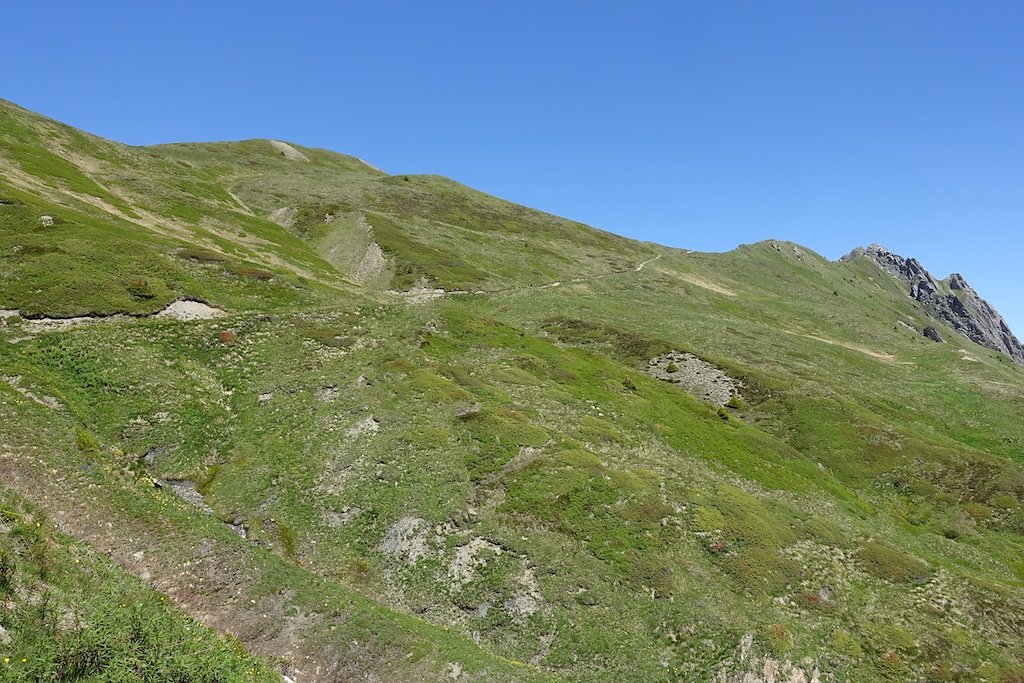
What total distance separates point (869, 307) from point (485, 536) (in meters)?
186

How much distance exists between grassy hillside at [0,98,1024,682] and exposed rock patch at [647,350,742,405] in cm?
44

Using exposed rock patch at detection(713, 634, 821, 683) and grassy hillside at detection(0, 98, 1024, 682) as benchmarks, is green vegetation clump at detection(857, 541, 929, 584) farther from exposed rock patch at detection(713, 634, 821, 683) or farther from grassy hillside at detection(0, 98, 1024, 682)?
exposed rock patch at detection(713, 634, 821, 683)

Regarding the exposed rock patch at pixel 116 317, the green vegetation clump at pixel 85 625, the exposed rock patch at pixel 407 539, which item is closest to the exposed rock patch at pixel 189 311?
the exposed rock patch at pixel 116 317

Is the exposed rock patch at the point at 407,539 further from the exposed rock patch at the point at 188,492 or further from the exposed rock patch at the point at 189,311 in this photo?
the exposed rock patch at the point at 189,311

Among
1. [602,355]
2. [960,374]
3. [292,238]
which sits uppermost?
[960,374]

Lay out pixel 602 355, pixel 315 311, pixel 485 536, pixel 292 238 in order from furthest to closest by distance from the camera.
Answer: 1. pixel 292 238
2. pixel 602 355
3. pixel 315 311
4. pixel 485 536

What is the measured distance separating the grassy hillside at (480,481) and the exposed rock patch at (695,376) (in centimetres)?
44

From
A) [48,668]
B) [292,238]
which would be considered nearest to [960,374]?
[48,668]

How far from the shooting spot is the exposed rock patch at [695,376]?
215ft

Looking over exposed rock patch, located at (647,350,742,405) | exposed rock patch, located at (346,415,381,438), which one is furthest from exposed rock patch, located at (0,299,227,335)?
exposed rock patch, located at (647,350,742,405)

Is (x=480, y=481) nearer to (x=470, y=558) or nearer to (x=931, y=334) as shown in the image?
(x=470, y=558)

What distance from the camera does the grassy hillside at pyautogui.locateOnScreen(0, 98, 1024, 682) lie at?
2548 centimetres

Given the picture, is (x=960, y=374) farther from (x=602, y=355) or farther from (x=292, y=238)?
(x=292, y=238)

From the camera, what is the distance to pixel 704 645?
86.7 feet
